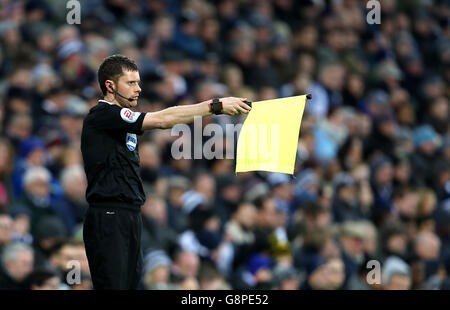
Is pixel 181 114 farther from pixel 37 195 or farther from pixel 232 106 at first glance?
pixel 37 195

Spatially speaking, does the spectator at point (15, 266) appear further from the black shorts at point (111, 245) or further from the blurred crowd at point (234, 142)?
the black shorts at point (111, 245)

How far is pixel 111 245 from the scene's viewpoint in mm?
5922

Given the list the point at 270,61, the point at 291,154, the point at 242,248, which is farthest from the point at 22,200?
the point at 270,61

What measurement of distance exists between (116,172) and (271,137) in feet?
3.36

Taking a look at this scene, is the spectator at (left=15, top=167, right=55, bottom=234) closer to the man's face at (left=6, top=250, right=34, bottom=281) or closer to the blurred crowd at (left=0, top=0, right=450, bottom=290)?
the blurred crowd at (left=0, top=0, right=450, bottom=290)

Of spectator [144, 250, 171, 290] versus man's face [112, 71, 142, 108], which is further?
spectator [144, 250, 171, 290]

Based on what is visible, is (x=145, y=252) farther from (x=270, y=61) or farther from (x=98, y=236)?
(x=270, y=61)

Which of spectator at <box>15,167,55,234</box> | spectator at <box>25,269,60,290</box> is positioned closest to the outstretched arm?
spectator at <box>25,269,60,290</box>

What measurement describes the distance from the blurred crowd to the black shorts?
128 centimetres

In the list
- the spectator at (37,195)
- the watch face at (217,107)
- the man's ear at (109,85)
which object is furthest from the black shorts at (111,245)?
the spectator at (37,195)

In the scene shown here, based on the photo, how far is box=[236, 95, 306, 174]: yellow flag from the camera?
6.10 metres

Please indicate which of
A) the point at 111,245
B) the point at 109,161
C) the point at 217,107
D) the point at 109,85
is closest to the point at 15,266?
the point at 111,245

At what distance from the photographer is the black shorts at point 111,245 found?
5895 millimetres

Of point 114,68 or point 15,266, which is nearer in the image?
point 114,68
